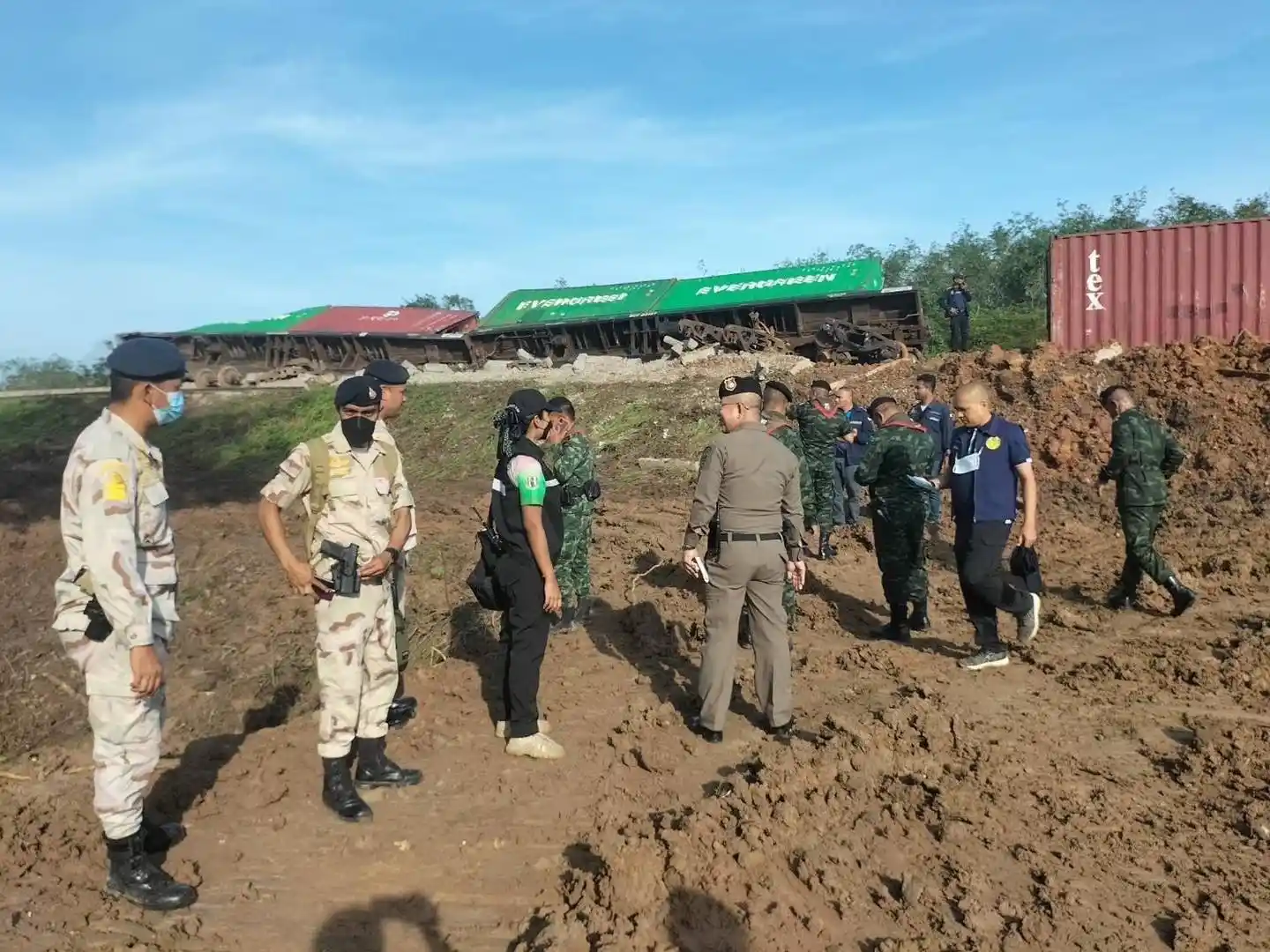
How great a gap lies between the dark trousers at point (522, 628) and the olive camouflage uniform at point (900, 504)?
113 inches

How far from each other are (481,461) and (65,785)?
41.5 ft

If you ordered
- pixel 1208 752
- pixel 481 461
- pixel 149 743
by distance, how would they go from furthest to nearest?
Result: pixel 481 461 < pixel 1208 752 < pixel 149 743

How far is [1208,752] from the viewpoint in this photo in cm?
446

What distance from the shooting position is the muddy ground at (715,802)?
10.7 ft

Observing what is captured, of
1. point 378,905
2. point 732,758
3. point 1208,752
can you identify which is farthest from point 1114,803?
point 378,905

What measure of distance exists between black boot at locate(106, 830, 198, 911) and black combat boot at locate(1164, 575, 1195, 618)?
645cm

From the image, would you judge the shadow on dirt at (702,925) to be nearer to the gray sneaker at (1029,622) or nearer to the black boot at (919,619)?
the gray sneaker at (1029,622)

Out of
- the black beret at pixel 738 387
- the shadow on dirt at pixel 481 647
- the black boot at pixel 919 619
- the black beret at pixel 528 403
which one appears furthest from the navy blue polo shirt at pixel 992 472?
the shadow on dirt at pixel 481 647

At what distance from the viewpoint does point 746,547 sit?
189 inches

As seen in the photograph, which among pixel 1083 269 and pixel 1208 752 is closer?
pixel 1208 752

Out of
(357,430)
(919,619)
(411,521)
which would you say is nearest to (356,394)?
(357,430)

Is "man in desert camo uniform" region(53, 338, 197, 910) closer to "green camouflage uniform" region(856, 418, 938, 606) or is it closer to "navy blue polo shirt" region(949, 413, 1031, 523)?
"navy blue polo shirt" region(949, 413, 1031, 523)

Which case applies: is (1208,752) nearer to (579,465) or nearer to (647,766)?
(647,766)

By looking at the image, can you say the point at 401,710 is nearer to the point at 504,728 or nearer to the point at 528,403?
the point at 504,728
